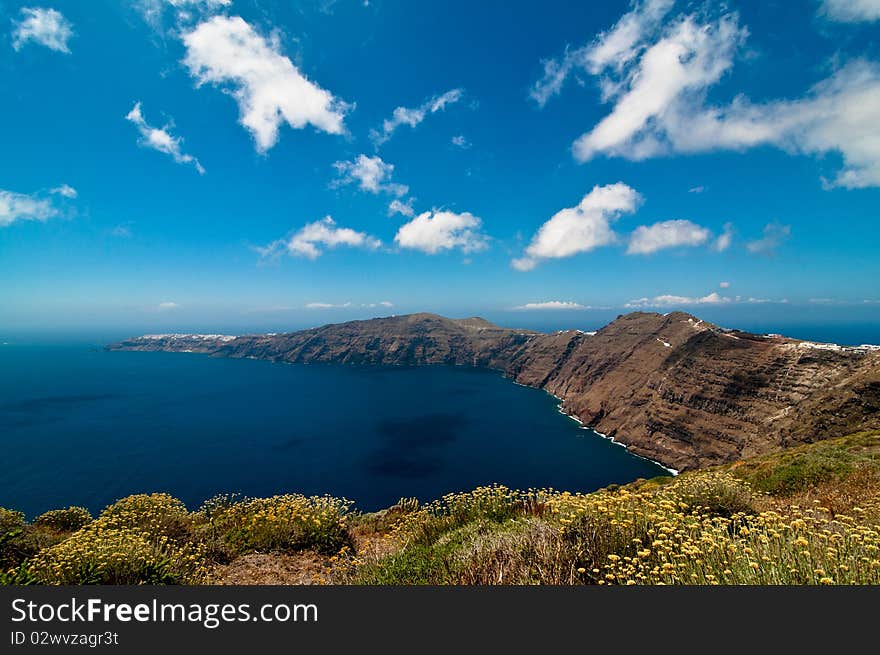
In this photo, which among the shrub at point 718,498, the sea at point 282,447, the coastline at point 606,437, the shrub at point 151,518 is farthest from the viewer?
the coastline at point 606,437

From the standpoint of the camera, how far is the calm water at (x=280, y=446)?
7506 centimetres

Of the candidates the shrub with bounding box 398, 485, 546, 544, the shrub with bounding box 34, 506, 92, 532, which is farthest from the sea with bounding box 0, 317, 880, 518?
the shrub with bounding box 398, 485, 546, 544

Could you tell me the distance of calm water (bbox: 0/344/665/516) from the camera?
246 feet

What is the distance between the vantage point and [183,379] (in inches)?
7859

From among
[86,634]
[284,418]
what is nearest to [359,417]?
[284,418]

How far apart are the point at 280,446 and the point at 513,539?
105219 mm

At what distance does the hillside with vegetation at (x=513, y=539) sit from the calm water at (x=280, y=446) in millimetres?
63246

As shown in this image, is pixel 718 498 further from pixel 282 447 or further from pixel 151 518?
pixel 282 447

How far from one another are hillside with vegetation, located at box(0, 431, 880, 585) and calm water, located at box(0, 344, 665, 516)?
6325 centimetres

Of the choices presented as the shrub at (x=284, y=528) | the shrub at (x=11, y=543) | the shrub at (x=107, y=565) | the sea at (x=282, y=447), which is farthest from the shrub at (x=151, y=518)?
the sea at (x=282, y=447)

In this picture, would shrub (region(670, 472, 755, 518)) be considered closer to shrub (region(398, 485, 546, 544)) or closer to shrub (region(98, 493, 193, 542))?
shrub (region(398, 485, 546, 544))

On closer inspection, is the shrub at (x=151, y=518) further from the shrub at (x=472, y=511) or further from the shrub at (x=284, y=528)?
the shrub at (x=472, y=511)

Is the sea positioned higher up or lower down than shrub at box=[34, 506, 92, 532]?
lower down

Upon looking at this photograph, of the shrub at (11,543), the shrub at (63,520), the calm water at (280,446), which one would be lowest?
the calm water at (280,446)
